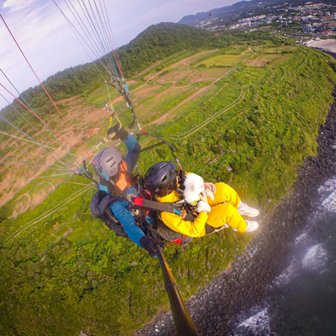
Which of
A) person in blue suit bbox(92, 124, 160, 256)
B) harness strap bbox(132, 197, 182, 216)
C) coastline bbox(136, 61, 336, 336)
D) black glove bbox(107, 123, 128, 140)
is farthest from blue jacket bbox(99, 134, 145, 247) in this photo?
coastline bbox(136, 61, 336, 336)

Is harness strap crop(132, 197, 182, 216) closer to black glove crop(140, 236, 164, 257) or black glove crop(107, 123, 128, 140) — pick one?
black glove crop(140, 236, 164, 257)

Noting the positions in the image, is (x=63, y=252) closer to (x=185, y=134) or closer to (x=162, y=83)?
(x=185, y=134)

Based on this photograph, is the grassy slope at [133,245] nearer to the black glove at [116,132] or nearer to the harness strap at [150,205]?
the black glove at [116,132]

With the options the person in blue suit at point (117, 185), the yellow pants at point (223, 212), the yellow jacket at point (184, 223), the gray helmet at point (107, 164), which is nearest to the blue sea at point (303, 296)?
the yellow pants at point (223, 212)

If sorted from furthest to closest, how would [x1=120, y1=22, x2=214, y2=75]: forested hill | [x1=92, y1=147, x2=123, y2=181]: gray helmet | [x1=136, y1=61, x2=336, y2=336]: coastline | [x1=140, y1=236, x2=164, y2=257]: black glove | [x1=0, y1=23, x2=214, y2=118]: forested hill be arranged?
[x1=120, y1=22, x2=214, y2=75]: forested hill → [x1=0, y1=23, x2=214, y2=118]: forested hill → [x1=136, y1=61, x2=336, y2=336]: coastline → [x1=92, y1=147, x2=123, y2=181]: gray helmet → [x1=140, y1=236, x2=164, y2=257]: black glove

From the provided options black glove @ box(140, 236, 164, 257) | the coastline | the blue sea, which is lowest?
the blue sea

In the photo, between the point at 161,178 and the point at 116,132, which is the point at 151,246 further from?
the point at 116,132

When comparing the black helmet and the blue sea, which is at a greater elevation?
the black helmet

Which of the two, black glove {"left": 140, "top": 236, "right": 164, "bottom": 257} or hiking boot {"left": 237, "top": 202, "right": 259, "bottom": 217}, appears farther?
hiking boot {"left": 237, "top": 202, "right": 259, "bottom": 217}

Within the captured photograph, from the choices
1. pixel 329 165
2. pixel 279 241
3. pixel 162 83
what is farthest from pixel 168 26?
pixel 279 241
